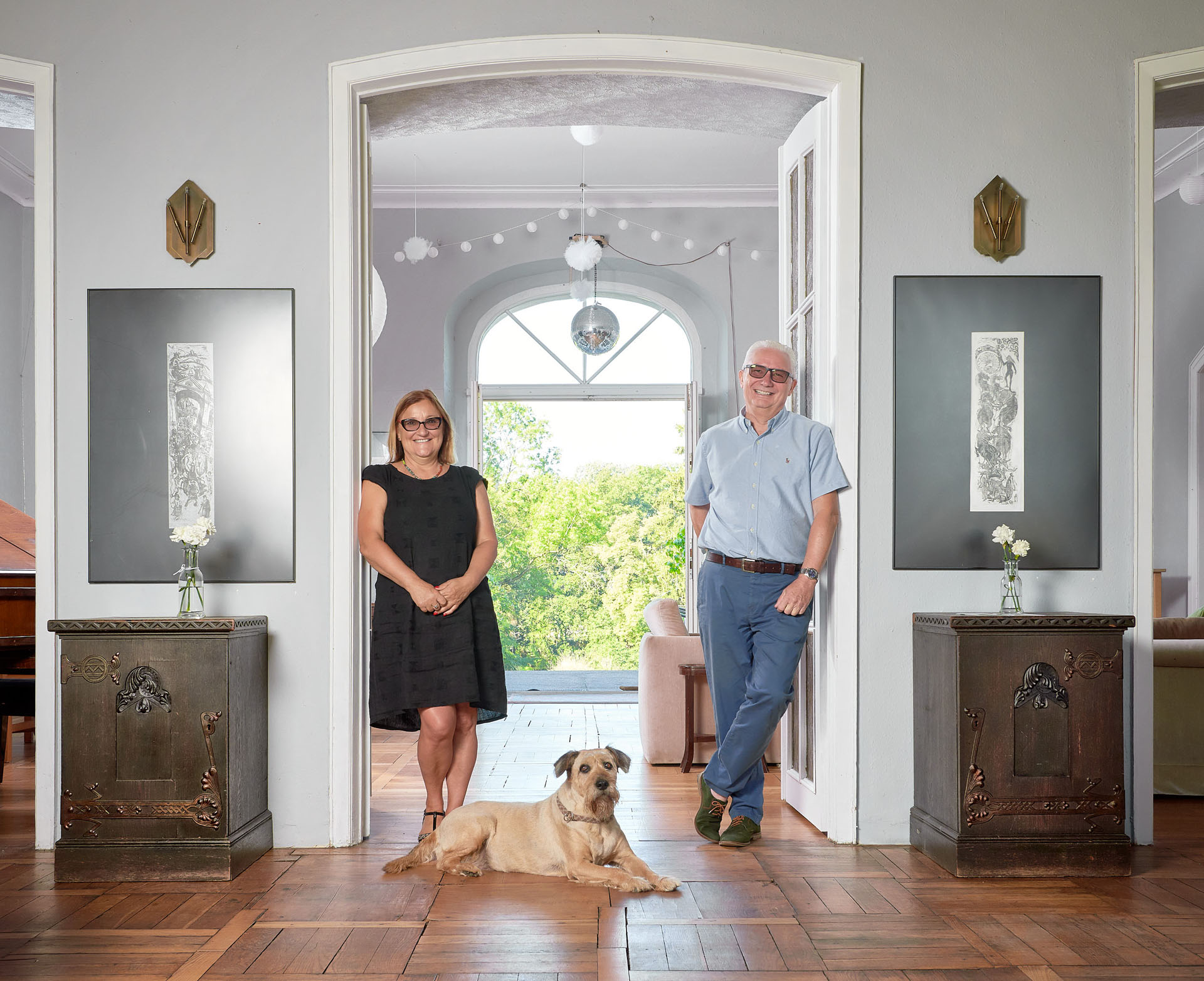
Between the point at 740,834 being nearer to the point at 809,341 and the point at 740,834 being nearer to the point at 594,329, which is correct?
the point at 809,341

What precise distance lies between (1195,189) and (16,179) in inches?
298

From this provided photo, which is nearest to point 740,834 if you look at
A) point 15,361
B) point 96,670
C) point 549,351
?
point 96,670

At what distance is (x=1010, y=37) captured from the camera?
3.84 metres

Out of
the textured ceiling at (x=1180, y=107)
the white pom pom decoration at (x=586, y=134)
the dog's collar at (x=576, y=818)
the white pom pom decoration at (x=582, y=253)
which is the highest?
the white pom pom decoration at (x=586, y=134)

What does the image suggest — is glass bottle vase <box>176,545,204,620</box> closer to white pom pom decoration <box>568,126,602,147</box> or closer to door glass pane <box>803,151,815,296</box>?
door glass pane <box>803,151,815,296</box>

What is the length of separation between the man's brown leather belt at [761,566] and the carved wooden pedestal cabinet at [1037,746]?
59 centimetres

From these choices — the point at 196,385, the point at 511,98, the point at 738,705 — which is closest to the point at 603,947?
the point at 738,705

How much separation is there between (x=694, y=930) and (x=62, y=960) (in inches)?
59.4

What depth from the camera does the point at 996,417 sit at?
381 cm

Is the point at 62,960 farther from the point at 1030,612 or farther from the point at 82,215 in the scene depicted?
the point at 1030,612

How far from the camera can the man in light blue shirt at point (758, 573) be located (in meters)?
3.67

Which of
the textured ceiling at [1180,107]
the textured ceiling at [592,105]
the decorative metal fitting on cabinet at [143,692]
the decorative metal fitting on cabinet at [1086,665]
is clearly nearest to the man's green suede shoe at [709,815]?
the decorative metal fitting on cabinet at [1086,665]

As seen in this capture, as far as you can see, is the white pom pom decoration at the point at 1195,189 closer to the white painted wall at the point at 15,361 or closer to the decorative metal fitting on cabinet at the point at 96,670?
the decorative metal fitting on cabinet at the point at 96,670

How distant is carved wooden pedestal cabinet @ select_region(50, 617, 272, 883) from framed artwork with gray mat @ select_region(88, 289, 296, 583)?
0.43 meters
